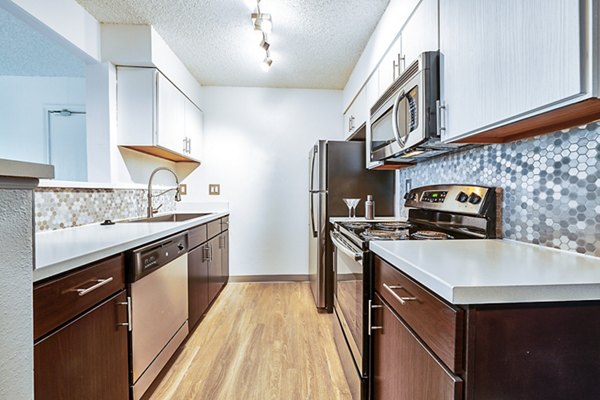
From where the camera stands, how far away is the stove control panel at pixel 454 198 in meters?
1.26

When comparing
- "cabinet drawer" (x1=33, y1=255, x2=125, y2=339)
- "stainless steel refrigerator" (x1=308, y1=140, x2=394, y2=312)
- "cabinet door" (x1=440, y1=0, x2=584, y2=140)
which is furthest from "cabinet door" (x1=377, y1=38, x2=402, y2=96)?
"cabinet drawer" (x1=33, y1=255, x2=125, y2=339)

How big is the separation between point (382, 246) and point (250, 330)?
1.56 m

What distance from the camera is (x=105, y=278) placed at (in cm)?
113

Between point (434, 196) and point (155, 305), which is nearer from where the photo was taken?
point (155, 305)

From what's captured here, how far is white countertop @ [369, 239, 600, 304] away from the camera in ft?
2.04

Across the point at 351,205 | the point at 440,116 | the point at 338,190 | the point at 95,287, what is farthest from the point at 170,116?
the point at 440,116

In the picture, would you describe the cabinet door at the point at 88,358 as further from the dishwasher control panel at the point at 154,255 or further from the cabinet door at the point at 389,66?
the cabinet door at the point at 389,66

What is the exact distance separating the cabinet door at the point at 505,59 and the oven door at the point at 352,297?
2.26ft

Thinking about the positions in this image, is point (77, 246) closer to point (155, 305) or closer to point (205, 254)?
point (155, 305)

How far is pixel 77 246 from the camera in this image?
3.71 feet

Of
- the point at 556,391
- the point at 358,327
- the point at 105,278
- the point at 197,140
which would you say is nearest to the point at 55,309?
the point at 105,278

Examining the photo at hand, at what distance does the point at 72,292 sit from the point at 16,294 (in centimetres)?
50

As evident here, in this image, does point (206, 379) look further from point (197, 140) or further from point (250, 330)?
point (197, 140)

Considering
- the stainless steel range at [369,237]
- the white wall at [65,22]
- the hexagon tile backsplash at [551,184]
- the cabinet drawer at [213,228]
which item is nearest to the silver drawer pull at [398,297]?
the stainless steel range at [369,237]
